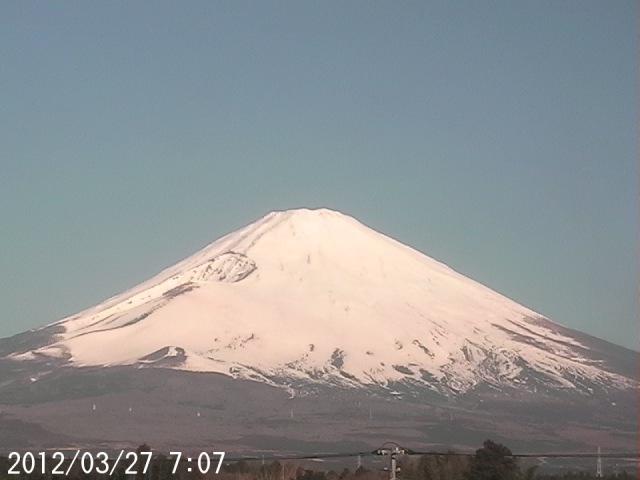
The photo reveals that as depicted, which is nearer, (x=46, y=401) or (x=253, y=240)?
(x=46, y=401)

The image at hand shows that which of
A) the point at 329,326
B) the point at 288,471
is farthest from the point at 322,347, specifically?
the point at 288,471

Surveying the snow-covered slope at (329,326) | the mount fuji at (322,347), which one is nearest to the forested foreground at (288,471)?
the mount fuji at (322,347)

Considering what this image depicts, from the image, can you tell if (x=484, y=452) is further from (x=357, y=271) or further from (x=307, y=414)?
(x=357, y=271)

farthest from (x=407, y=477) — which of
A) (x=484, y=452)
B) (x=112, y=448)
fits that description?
(x=112, y=448)

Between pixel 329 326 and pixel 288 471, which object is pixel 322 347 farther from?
pixel 288 471

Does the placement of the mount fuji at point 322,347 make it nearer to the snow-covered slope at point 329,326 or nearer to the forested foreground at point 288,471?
the snow-covered slope at point 329,326

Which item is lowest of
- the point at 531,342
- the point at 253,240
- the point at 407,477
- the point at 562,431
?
the point at 407,477

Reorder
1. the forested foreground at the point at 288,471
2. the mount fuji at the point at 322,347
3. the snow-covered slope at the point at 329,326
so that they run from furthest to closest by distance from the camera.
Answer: the snow-covered slope at the point at 329,326 < the mount fuji at the point at 322,347 < the forested foreground at the point at 288,471
